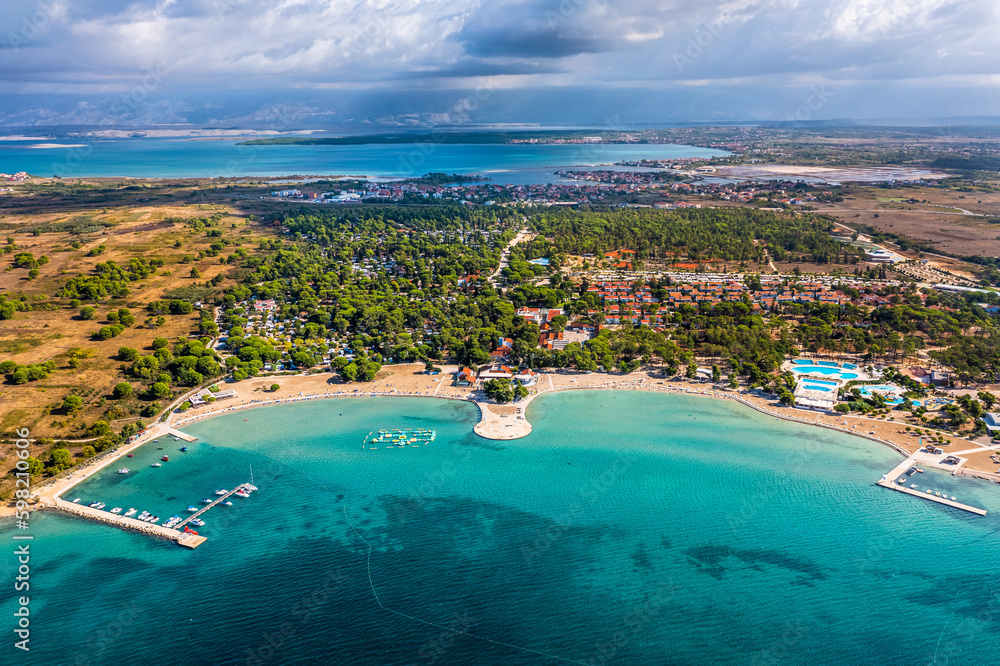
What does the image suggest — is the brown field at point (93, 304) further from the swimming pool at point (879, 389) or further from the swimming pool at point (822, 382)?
the swimming pool at point (879, 389)

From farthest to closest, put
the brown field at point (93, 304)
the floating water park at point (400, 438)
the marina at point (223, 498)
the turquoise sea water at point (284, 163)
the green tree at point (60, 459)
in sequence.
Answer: the turquoise sea water at point (284, 163) → the brown field at point (93, 304) → the floating water park at point (400, 438) → the green tree at point (60, 459) → the marina at point (223, 498)

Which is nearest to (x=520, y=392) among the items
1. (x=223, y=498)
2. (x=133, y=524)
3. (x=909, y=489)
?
(x=223, y=498)

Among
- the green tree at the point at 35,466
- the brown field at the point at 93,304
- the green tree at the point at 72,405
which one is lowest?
the green tree at the point at 35,466

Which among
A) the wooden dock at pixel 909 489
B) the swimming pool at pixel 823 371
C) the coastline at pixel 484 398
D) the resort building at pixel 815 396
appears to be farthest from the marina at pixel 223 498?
the swimming pool at pixel 823 371

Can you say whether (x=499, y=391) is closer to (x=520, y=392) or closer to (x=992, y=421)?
(x=520, y=392)

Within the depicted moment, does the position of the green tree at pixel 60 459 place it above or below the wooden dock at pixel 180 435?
above

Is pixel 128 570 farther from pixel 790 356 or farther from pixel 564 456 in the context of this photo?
pixel 790 356
